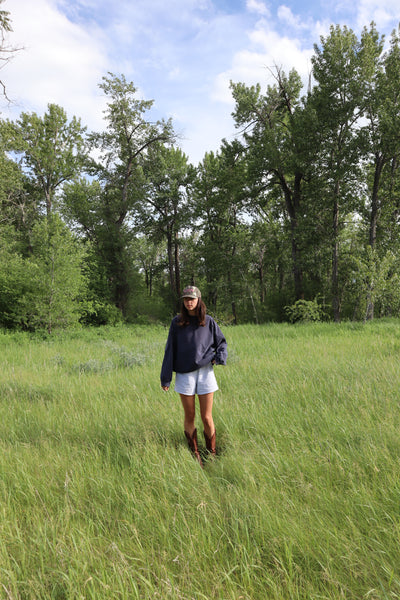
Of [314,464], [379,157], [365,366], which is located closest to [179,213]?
[379,157]

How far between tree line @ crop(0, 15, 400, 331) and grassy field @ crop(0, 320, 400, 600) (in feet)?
33.1

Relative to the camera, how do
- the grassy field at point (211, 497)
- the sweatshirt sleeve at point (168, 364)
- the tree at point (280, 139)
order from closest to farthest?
the grassy field at point (211, 497) → the sweatshirt sleeve at point (168, 364) → the tree at point (280, 139)

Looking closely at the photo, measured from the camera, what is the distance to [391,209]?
1794 centimetres

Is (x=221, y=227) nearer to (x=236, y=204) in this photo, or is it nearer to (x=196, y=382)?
(x=236, y=204)

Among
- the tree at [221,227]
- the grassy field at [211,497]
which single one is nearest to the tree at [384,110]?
the tree at [221,227]

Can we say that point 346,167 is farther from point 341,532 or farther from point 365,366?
point 341,532

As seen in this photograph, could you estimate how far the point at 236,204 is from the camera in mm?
24562

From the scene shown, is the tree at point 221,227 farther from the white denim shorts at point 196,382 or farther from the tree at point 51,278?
the white denim shorts at point 196,382

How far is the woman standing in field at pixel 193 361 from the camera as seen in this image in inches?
128

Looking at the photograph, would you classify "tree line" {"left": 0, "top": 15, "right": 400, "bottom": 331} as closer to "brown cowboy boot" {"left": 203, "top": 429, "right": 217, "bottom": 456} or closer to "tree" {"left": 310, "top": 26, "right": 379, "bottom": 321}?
"tree" {"left": 310, "top": 26, "right": 379, "bottom": 321}

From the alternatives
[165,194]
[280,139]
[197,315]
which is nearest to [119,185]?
[165,194]

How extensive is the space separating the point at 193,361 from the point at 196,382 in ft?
0.95

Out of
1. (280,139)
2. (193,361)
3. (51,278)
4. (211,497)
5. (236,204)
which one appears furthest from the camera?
(236,204)

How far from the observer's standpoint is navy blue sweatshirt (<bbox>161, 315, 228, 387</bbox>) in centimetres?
324
